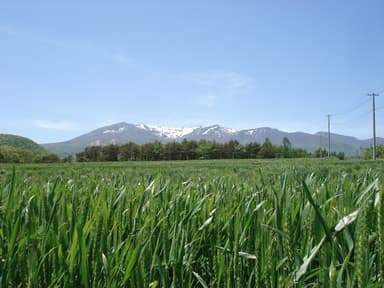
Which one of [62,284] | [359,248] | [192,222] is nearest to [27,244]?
[62,284]

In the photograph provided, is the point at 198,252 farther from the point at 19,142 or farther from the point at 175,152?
the point at 19,142

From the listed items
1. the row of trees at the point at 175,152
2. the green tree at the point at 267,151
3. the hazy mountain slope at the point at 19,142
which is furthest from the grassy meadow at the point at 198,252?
the hazy mountain slope at the point at 19,142

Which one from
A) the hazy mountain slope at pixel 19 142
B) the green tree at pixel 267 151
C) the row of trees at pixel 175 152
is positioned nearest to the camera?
the green tree at pixel 267 151

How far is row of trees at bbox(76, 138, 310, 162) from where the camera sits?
8629 cm

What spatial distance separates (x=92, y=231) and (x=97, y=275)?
0.18m

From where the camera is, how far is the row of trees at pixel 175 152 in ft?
283

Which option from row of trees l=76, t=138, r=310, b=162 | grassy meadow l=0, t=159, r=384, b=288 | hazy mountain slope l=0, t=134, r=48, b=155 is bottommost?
grassy meadow l=0, t=159, r=384, b=288

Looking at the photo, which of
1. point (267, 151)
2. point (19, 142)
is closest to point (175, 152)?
point (267, 151)

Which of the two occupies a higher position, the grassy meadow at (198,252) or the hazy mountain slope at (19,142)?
the hazy mountain slope at (19,142)

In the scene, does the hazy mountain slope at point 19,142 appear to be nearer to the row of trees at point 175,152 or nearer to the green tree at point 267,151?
the row of trees at point 175,152

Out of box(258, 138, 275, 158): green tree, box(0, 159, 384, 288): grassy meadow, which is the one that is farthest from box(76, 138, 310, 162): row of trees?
box(0, 159, 384, 288): grassy meadow

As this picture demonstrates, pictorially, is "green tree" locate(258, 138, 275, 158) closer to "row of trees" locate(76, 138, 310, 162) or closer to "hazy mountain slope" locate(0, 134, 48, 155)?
"row of trees" locate(76, 138, 310, 162)

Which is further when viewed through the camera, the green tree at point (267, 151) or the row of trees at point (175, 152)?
the row of trees at point (175, 152)

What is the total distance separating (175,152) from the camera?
303 ft
